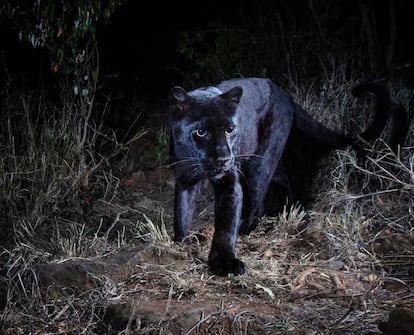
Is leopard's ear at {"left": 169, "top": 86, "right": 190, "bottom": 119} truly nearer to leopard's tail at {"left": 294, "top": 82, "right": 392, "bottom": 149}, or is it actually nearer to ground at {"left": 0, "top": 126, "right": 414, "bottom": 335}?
ground at {"left": 0, "top": 126, "right": 414, "bottom": 335}

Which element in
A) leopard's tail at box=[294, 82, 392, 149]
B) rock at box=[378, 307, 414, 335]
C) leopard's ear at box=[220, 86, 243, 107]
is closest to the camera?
rock at box=[378, 307, 414, 335]

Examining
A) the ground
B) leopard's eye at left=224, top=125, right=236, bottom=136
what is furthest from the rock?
leopard's eye at left=224, top=125, right=236, bottom=136

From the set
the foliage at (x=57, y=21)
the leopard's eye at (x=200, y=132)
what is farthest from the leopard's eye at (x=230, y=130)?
the foliage at (x=57, y=21)

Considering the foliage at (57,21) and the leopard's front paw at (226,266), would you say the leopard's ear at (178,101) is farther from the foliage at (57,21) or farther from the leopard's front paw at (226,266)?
the foliage at (57,21)

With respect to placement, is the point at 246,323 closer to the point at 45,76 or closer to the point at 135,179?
the point at 135,179

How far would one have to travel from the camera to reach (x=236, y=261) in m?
4.06

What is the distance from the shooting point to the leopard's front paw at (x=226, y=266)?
400 cm

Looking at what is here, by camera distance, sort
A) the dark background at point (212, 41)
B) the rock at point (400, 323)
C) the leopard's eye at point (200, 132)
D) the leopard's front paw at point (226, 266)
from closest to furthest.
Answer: the rock at point (400, 323) < the leopard's front paw at point (226, 266) < the leopard's eye at point (200, 132) < the dark background at point (212, 41)

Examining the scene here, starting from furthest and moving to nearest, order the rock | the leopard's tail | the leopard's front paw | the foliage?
1. the leopard's tail
2. the foliage
3. the leopard's front paw
4. the rock

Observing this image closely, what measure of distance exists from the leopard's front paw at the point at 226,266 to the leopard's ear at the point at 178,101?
1.02m

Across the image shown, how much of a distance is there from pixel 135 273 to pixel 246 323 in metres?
0.93

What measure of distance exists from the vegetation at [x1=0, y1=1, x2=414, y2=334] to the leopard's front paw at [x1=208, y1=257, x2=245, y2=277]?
0.05 metres

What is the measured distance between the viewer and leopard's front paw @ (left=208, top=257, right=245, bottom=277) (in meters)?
4.00

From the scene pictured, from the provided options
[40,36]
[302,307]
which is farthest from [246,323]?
[40,36]
